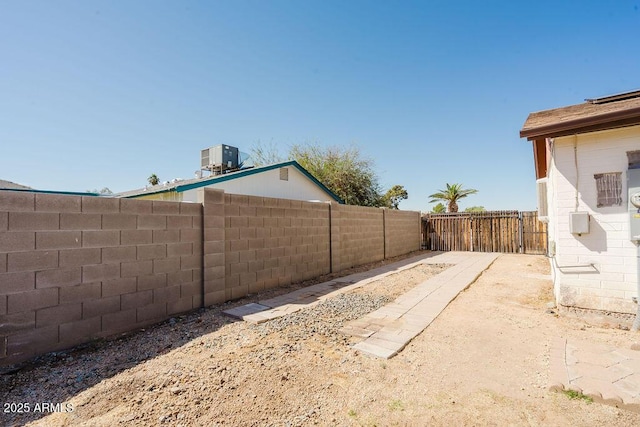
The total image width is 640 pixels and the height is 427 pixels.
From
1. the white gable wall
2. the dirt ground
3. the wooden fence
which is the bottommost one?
the dirt ground

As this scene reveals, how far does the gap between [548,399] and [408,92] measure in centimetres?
1052

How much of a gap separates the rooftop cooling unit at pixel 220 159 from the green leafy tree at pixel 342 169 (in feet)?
23.5

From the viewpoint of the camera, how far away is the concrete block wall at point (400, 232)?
11305 millimetres

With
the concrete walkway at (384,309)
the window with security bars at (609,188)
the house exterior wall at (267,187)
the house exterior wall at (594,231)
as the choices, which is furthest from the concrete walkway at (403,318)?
the house exterior wall at (267,187)

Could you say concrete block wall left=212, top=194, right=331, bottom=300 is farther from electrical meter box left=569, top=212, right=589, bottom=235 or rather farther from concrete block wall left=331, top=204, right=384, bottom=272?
electrical meter box left=569, top=212, right=589, bottom=235

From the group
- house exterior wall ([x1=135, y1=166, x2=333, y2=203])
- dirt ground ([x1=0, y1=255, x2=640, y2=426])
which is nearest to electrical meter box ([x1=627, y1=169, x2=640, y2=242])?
dirt ground ([x1=0, y1=255, x2=640, y2=426])

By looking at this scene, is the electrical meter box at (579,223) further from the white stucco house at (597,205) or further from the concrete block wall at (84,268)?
the concrete block wall at (84,268)

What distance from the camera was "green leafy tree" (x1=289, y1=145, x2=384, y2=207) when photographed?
1823 centimetres

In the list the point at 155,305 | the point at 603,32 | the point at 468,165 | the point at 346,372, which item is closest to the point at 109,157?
the point at 155,305

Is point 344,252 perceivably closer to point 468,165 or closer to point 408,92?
point 408,92

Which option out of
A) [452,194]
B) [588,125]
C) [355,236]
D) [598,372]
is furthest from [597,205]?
[452,194]

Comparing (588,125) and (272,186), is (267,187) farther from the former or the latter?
(588,125)

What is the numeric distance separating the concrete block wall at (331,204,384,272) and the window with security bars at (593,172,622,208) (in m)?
5.50

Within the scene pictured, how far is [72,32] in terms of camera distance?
17.1 ft
